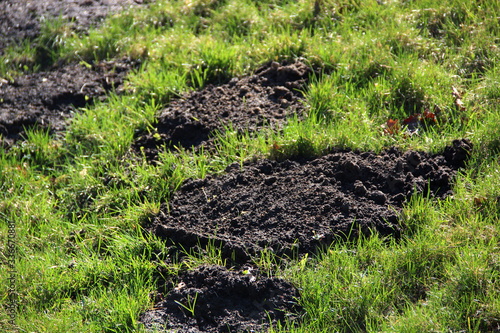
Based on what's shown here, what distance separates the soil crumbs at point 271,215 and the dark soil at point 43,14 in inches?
135

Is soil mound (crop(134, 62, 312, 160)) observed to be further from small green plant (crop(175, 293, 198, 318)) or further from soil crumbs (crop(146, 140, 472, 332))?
small green plant (crop(175, 293, 198, 318))

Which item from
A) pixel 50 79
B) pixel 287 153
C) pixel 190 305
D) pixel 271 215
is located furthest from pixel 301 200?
pixel 50 79

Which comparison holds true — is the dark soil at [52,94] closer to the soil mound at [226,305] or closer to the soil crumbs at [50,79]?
the soil crumbs at [50,79]

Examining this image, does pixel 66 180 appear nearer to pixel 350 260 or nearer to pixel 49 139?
pixel 49 139

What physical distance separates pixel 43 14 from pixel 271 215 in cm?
470

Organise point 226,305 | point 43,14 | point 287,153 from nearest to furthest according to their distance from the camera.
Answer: point 226,305 < point 287,153 < point 43,14

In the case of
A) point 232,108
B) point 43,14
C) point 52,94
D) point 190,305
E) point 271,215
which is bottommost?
point 190,305

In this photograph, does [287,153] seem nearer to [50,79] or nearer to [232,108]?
[232,108]

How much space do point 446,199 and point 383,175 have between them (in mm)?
482

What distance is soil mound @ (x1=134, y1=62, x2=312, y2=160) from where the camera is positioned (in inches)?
176

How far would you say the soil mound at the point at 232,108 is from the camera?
448 cm

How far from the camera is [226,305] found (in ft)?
10.3

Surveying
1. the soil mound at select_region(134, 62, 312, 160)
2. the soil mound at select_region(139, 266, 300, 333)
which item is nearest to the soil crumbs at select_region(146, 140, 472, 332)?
the soil mound at select_region(139, 266, 300, 333)

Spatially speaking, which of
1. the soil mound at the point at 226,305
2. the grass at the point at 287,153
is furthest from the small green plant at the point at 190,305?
the grass at the point at 287,153
